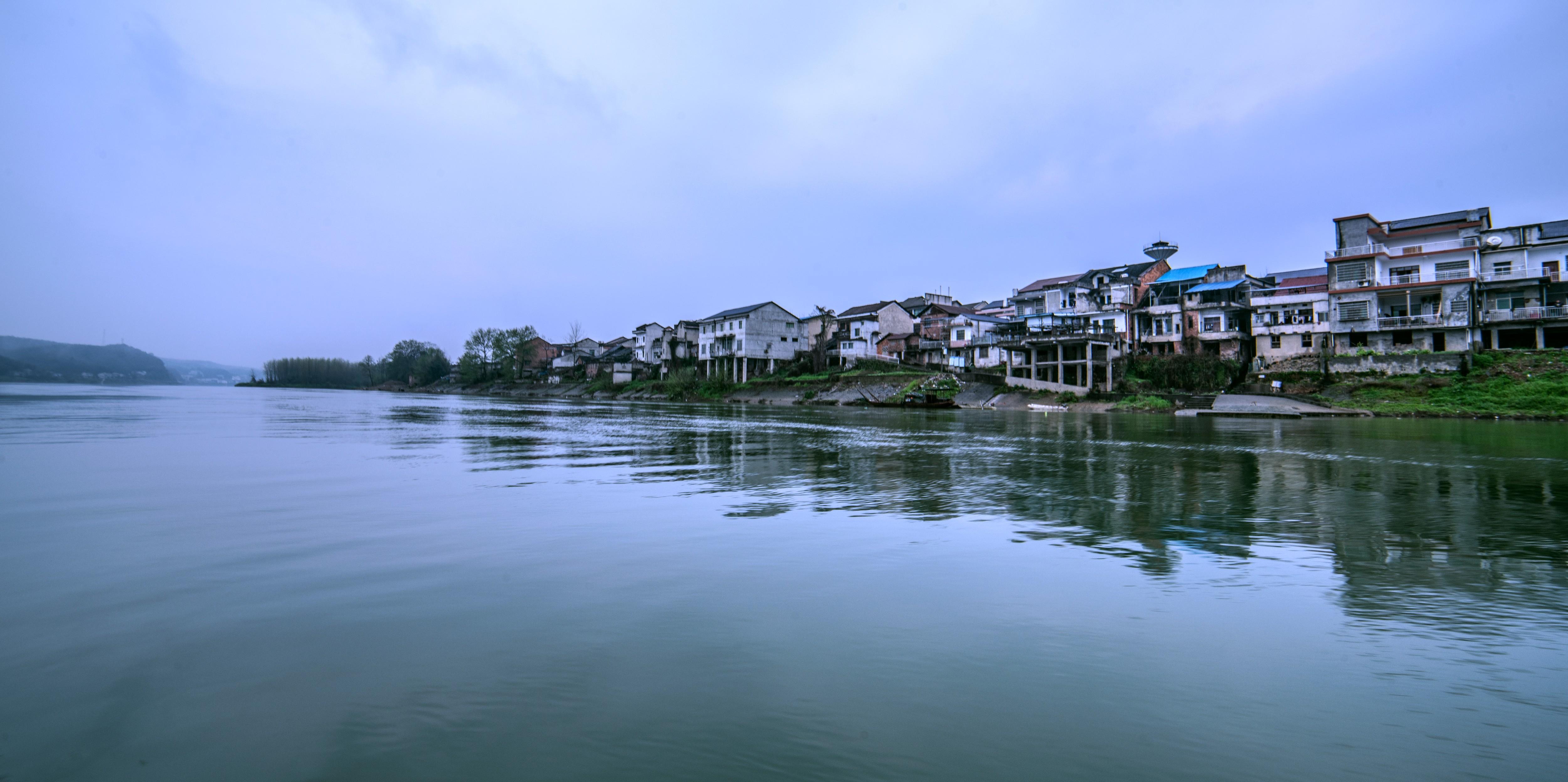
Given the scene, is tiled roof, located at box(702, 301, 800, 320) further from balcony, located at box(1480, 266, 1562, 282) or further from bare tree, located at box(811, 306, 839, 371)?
balcony, located at box(1480, 266, 1562, 282)

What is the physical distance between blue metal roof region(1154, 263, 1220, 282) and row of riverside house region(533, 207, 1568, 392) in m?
0.12

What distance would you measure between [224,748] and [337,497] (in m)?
8.12

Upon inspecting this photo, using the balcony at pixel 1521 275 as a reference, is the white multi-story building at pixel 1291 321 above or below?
below

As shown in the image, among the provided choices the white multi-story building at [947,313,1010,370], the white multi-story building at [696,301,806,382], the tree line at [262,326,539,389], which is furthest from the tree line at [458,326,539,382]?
the white multi-story building at [947,313,1010,370]

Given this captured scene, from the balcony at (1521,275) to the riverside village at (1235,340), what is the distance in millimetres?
90

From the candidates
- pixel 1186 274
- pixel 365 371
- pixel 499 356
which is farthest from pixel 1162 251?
pixel 365 371

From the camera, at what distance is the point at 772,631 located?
4809mm

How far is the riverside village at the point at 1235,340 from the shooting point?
4169 cm

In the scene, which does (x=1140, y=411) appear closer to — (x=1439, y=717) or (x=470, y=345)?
(x=1439, y=717)

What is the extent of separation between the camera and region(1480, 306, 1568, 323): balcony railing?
137ft

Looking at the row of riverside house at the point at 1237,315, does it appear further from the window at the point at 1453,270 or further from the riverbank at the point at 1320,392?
the riverbank at the point at 1320,392

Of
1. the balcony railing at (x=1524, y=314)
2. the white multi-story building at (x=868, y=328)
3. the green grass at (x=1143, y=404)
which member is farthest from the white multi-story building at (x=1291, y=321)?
the white multi-story building at (x=868, y=328)

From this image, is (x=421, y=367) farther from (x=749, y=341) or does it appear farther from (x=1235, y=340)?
(x=1235, y=340)

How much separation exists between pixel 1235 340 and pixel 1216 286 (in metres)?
4.32
